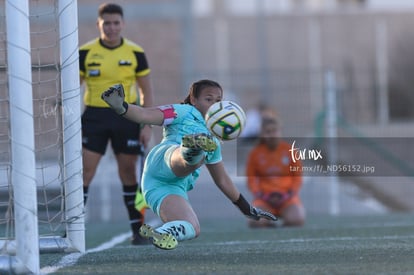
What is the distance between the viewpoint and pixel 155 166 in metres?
6.93

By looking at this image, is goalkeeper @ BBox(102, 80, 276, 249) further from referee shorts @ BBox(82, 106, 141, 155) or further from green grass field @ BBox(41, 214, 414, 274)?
referee shorts @ BBox(82, 106, 141, 155)

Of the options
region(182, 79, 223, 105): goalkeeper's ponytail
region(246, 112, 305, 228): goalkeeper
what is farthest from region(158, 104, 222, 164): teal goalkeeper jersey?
region(246, 112, 305, 228): goalkeeper

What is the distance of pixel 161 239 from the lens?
606 cm

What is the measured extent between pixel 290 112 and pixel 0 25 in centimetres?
1075

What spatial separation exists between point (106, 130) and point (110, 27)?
919 mm

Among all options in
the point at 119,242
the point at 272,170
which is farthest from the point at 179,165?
the point at 272,170

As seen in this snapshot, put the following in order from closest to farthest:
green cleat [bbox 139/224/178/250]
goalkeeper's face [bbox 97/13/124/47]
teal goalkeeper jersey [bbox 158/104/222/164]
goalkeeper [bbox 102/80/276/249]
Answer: green cleat [bbox 139/224/178/250]
goalkeeper [bbox 102/80/276/249]
teal goalkeeper jersey [bbox 158/104/222/164]
goalkeeper's face [bbox 97/13/124/47]

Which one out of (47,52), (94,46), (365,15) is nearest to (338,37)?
(365,15)

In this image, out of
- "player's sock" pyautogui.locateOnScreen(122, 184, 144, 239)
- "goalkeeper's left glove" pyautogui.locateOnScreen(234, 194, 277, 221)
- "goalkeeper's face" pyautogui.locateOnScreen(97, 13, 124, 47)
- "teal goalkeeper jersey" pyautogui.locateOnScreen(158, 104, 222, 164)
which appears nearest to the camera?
"teal goalkeeper jersey" pyautogui.locateOnScreen(158, 104, 222, 164)

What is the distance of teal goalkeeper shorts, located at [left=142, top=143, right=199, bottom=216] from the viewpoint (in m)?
6.89

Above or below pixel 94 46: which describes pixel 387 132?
below

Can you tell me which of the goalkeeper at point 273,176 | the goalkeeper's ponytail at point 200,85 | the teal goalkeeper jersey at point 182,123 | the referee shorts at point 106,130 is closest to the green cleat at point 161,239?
the teal goalkeeper jersey at point 182,123

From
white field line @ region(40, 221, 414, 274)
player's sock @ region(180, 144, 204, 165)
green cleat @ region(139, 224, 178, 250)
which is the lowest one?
white field line @ region(40, 221, 414, 274)

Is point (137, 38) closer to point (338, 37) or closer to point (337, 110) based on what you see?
point (338, 37)
